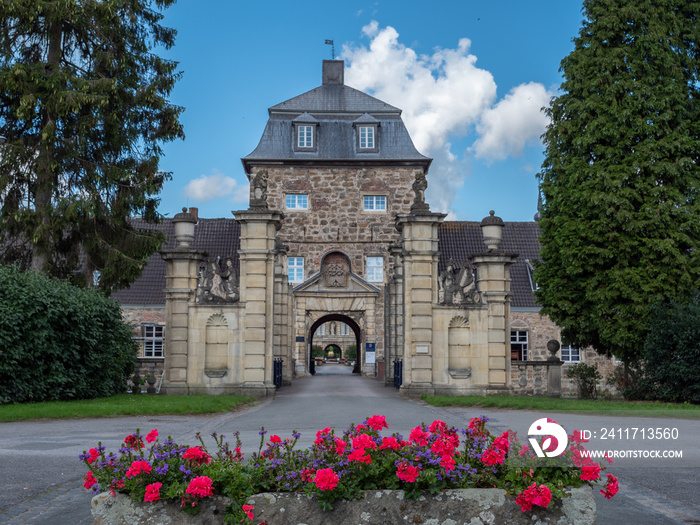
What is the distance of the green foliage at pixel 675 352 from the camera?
17531 millimetres

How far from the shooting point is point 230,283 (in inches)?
731

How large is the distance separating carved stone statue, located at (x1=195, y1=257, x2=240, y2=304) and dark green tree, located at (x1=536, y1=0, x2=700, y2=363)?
351 inches

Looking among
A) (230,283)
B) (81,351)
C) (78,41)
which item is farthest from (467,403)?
(78,41)

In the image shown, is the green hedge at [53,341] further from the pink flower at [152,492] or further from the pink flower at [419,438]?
the pink flower at [419,438]

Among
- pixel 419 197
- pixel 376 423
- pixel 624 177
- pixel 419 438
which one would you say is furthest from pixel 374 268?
pixel 419 438

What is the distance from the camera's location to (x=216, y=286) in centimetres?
1859

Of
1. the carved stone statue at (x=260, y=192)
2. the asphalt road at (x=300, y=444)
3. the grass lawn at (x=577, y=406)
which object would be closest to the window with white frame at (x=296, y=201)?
the carved stone statue at (x=260, y=192)

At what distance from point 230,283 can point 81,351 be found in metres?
3.95

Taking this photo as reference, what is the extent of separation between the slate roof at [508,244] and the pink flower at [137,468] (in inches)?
1304

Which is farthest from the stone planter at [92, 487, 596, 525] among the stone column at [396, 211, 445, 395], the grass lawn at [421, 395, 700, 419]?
the stone column at [396, 211, 445, 395]

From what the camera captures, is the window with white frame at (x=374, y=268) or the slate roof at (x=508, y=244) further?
the slate roof at (x=508, y=244)

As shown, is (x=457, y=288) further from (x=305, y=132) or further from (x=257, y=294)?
(x=305, y=132)

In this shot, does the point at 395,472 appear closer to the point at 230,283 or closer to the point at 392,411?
the point at 392,411

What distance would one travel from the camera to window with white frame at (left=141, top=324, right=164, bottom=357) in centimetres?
3647
